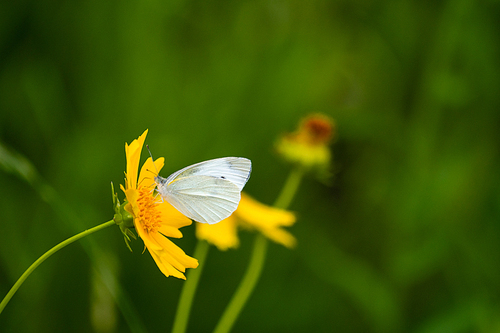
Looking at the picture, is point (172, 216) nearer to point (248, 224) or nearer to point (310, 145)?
point (248, 224)

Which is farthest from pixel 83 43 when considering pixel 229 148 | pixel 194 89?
pixel 229 148

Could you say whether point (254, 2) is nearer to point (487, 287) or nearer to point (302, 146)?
point (302, 146)

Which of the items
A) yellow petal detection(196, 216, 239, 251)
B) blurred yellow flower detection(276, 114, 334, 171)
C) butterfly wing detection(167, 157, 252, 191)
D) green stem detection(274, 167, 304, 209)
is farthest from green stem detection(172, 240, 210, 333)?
blurred yellow flower detection(276, 114, 334, 171)

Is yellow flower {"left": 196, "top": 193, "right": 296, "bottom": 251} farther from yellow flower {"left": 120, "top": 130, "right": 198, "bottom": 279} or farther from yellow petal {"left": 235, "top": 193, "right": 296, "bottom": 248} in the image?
yellow flower {"left": 120, "top": 130, "right": 198, "bottom": 279}

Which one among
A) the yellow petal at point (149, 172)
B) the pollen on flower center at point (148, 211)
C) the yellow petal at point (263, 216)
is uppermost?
the yellow petal at point (149, 172)

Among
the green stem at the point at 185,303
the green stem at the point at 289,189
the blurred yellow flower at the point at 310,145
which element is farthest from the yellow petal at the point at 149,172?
the blurred yellow flower at the point at 310,145

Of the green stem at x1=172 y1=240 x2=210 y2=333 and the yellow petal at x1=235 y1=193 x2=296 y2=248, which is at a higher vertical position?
the yellow petal at x1=235 y1=193 x2=296 y2=248

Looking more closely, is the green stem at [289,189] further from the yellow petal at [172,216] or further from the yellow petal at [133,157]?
the yellow petal at [133,157]
